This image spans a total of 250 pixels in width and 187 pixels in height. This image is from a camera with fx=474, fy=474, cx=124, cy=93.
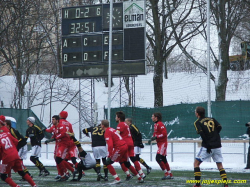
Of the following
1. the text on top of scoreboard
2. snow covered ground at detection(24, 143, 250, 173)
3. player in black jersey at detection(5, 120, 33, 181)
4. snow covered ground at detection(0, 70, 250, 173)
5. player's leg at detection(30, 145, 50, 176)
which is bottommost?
snow covered ground at detection(24, 143, 250, 173)

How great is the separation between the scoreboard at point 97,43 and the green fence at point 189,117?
9.06 feet

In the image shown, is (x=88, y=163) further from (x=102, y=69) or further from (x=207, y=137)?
(x=102, y=69)

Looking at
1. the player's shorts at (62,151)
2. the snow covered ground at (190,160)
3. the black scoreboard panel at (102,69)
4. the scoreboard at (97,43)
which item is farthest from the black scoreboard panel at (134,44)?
the player's shorts at (62,151)

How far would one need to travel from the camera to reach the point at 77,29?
22.2 meters

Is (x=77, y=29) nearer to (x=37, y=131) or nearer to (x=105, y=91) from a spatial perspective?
(x=37, y=131)

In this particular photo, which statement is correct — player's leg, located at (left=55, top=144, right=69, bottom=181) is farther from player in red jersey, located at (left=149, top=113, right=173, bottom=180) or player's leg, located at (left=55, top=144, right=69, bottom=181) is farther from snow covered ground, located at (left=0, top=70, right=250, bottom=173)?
snow covered ground, located at (left=0, top=70, right=250, bottom=173)

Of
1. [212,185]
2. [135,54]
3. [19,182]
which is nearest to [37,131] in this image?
[19,182]

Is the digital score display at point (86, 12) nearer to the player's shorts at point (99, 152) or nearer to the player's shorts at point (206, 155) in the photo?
the player's shorts at point (99, 152)

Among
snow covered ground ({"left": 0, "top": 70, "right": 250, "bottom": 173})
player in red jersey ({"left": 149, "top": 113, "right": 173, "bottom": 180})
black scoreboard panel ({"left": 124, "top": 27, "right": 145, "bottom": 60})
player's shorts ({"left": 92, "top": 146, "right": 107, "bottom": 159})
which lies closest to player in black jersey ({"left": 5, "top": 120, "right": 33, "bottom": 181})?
player's shorts ({"left": 92, "top": 146, "right": 107, "bottom": 159})

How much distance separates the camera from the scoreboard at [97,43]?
21.7 m

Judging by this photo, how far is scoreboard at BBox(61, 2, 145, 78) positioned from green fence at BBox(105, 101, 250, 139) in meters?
2.76

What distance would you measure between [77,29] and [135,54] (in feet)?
9.89

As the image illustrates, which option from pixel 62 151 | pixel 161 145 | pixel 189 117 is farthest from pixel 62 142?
pixel 189 117

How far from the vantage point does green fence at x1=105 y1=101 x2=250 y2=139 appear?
819 inches
